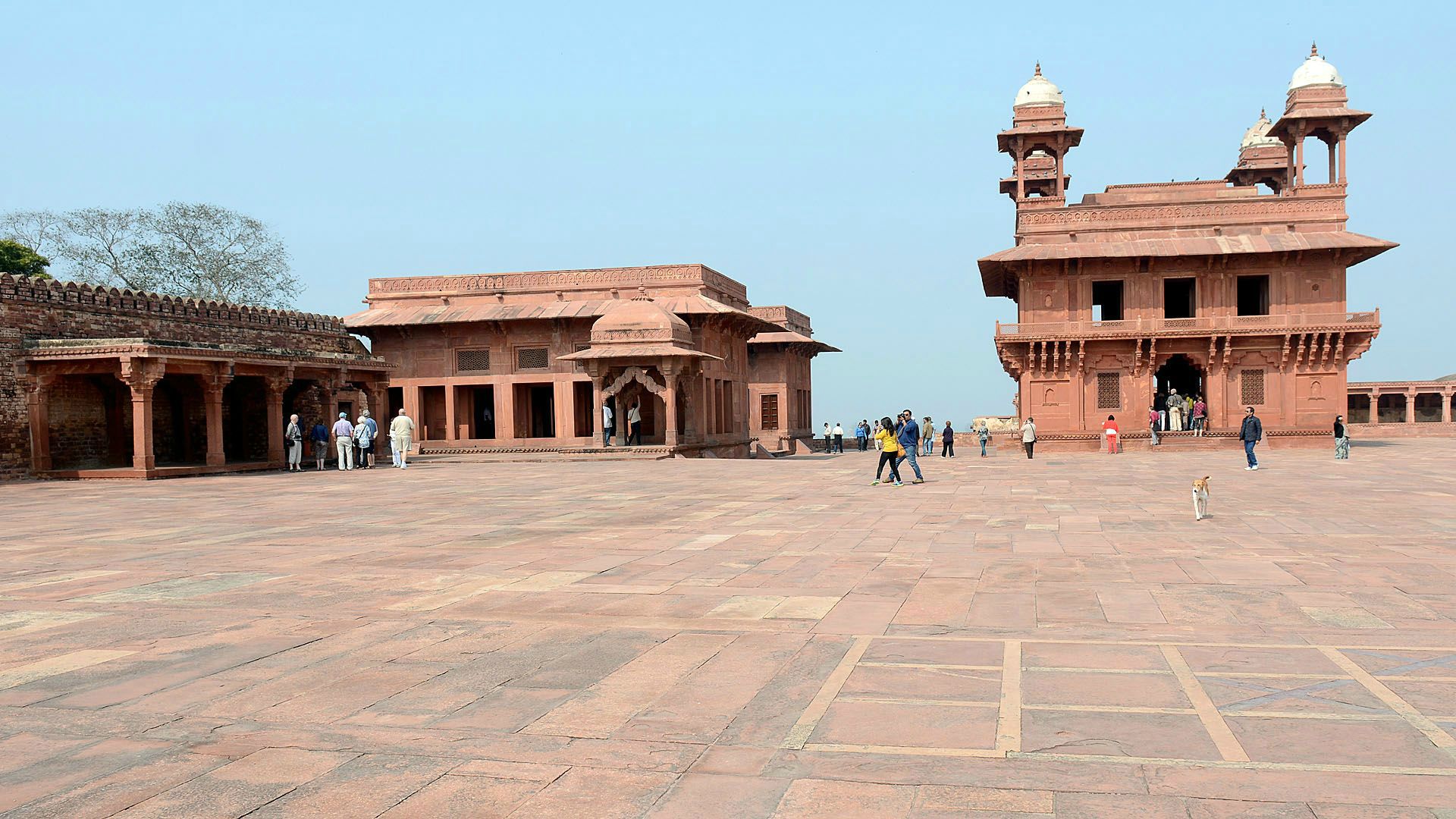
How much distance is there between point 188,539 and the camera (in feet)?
35.8

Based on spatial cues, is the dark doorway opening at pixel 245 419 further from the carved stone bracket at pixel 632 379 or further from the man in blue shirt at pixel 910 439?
the man in blue shirt at pixel 910 439

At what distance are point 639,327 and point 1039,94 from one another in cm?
1846

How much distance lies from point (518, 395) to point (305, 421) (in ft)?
22.8

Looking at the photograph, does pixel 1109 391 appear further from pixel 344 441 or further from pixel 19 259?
pixel 19 259

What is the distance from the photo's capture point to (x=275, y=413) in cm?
2570

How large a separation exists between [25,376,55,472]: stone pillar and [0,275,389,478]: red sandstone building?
0.02 meters

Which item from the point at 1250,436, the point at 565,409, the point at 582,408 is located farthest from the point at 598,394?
the point at 1250,436

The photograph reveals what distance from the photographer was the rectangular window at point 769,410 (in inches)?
1761

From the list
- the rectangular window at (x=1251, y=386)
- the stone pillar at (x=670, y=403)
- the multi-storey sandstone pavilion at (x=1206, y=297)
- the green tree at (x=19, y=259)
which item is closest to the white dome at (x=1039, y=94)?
the multi-storey sandstone pavilion at (x=1206, y=297)

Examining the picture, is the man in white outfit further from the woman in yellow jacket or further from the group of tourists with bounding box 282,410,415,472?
the woman in yellow jacket

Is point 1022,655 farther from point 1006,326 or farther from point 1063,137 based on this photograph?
point 1063,137

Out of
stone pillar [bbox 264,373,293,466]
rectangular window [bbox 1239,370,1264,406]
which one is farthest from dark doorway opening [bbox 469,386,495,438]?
rectangular window [bbox 1239,370,1264,406]

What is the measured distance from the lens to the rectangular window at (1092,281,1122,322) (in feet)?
125

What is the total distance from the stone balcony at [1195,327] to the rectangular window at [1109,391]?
159 centimetres
